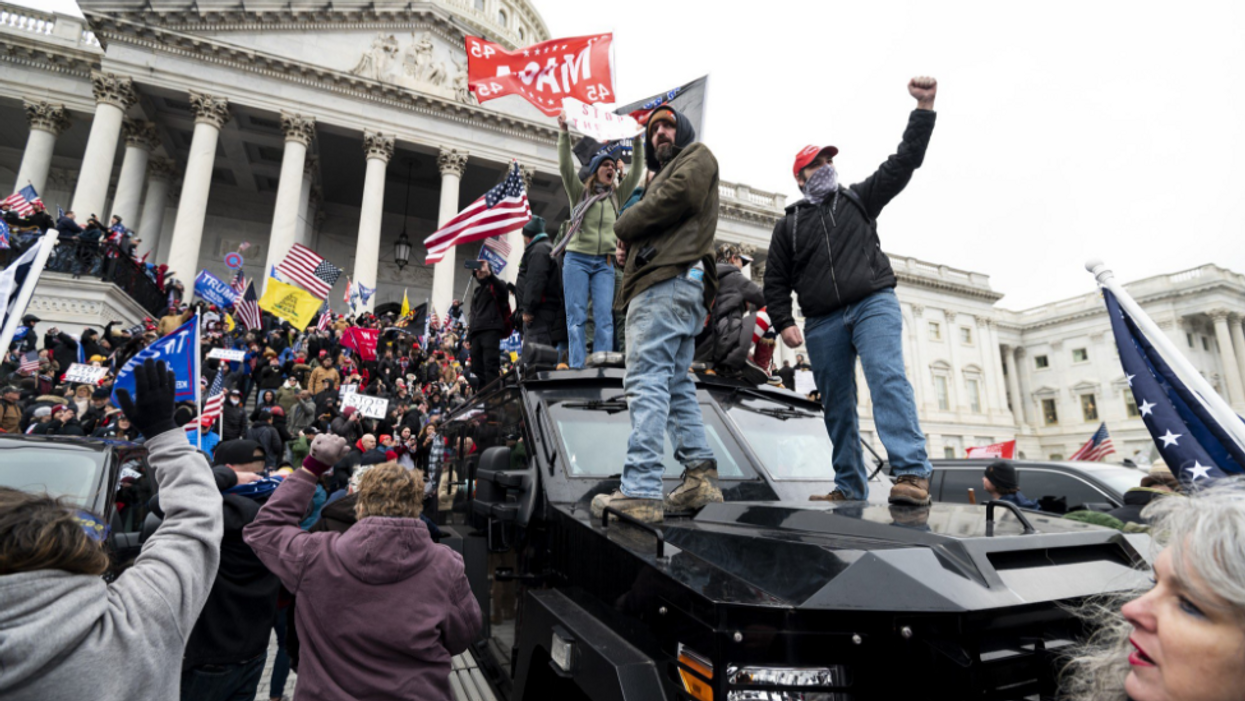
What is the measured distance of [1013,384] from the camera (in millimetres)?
65750

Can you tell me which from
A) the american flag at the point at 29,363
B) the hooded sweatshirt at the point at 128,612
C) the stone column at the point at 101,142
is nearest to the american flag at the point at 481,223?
the american flag at the point at 29,363

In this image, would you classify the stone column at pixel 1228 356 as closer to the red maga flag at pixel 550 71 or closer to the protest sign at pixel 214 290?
the red maga flag at pixel 550 71

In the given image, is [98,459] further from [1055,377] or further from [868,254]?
[1055,377]

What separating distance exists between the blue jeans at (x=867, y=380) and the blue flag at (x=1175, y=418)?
1.11m

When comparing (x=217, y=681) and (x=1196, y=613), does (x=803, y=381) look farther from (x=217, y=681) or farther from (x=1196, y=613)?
(x=1196, y=613)

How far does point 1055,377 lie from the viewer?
208 feet

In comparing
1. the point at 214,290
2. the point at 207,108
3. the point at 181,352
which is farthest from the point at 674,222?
the point at 207,108

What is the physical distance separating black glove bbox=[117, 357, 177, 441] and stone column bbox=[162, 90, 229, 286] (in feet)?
80.4

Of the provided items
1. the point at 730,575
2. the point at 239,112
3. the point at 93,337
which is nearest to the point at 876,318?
the point at 730,575

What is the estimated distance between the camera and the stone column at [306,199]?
2672 centimetres

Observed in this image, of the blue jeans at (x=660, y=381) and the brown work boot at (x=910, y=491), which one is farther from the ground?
the blue jeans at (x=660, y=381)

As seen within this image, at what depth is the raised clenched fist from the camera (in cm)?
329

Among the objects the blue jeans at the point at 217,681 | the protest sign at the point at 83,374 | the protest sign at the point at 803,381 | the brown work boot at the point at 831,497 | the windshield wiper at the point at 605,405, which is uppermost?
the protest sign at the point at 83,374

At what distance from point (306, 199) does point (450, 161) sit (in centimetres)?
635
